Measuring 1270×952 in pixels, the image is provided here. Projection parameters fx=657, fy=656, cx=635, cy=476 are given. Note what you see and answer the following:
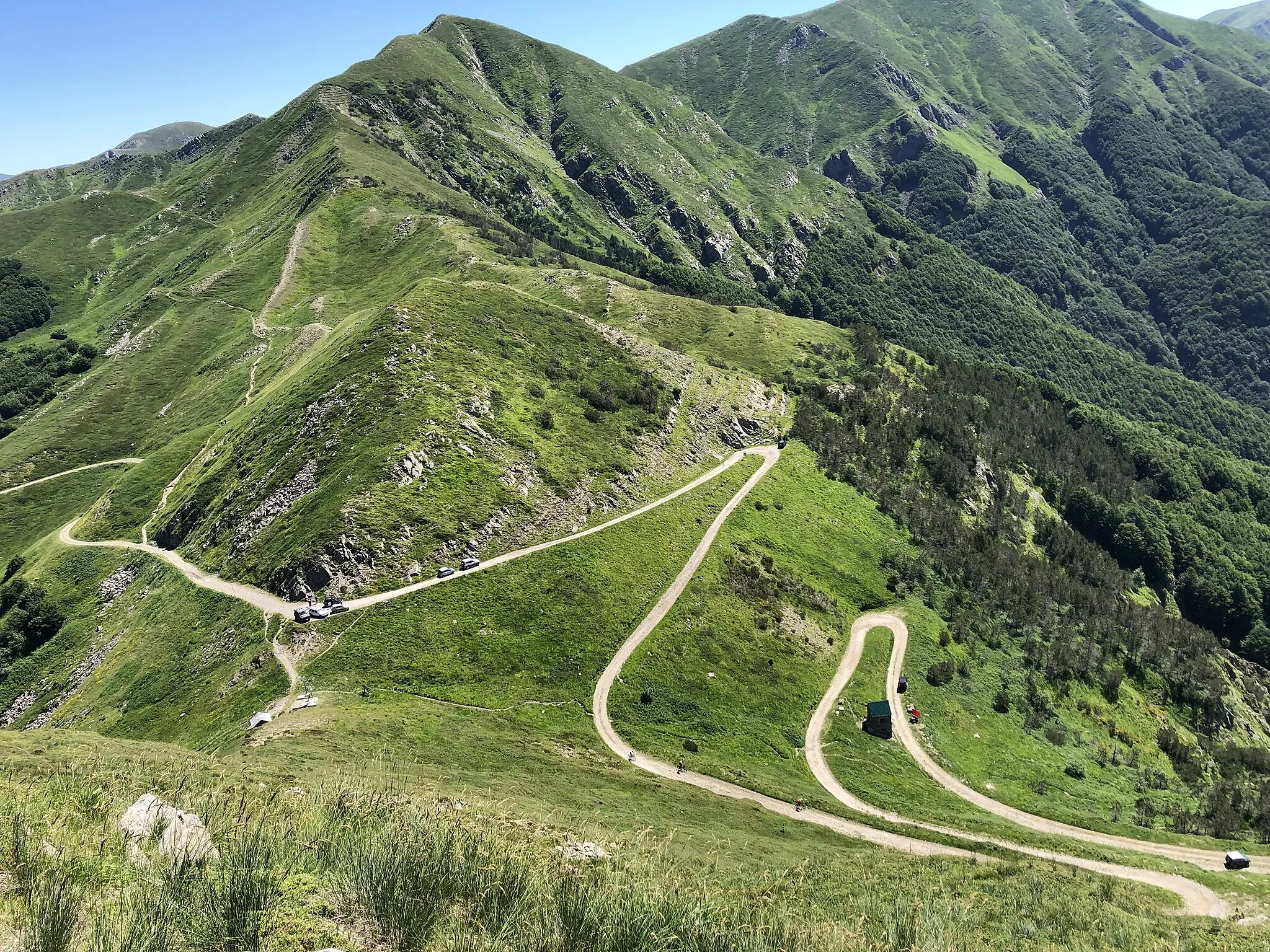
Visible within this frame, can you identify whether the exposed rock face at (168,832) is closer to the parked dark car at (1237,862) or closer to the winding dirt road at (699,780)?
the winding dirt road at (699,780)

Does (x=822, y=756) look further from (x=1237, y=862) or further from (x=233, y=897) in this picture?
(x=233, y=897)

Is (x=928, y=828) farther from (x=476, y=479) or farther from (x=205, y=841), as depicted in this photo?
(x=476, y=479)

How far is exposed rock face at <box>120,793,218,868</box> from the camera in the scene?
1234cm

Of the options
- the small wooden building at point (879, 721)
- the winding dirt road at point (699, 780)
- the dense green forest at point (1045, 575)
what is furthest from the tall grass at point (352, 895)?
the dense green forest at point (1045, 575)

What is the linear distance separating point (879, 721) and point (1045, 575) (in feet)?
290

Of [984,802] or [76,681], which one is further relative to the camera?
[76,681]

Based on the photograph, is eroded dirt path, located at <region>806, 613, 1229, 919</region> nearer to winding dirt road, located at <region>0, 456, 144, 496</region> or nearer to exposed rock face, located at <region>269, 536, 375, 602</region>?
exposed rock face, located at <region>269, 536, 375, 602</region>

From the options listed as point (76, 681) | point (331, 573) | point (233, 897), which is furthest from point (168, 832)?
point (76, 681)

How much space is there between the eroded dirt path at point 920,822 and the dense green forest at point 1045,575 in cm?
1145

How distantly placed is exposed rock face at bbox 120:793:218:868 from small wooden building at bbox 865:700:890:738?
8248 centimetres

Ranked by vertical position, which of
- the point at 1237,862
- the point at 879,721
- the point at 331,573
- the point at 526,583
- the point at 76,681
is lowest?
the point at 1237,862

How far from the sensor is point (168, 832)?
14.0 metres

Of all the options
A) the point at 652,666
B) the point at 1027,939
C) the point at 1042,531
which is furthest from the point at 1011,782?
the point at 1042,531

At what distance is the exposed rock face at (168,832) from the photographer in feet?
40.5
